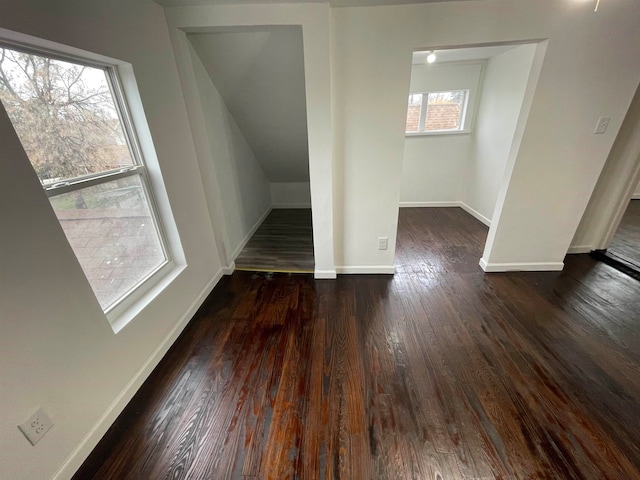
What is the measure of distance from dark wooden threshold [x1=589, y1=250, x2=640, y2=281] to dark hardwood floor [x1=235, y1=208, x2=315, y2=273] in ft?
10.0

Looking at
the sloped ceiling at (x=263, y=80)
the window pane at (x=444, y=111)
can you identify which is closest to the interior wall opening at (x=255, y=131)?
the sloped ceiling at (x=263, y=80)

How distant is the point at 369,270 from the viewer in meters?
2.58

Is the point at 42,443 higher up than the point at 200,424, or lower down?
higher up

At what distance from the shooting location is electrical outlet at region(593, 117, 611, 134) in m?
1.96

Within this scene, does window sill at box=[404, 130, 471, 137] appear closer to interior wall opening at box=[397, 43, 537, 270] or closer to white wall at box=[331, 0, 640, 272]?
interior wall opening at box=[397, 43, 537, 270]

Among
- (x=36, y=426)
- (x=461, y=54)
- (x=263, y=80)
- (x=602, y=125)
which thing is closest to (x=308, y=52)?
(x=263, y=80)

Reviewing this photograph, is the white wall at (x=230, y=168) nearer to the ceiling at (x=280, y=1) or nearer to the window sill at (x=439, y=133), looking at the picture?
the ceiling at (x=280, y=1)

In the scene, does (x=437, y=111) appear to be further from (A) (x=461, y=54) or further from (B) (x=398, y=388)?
(B) (x=398, y=388)


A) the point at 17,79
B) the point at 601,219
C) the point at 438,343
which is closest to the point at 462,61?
the point at 601,219

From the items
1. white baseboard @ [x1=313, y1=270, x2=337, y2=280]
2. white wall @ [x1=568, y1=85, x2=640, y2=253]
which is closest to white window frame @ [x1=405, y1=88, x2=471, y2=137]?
white wall @ [x1=568, y1=85, x2=640, y2=253]

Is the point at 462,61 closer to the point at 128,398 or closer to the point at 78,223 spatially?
the point at 78,223

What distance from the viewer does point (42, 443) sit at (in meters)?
1.03

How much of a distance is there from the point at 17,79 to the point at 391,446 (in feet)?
7.61

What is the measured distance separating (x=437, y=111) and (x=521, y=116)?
216 cm
